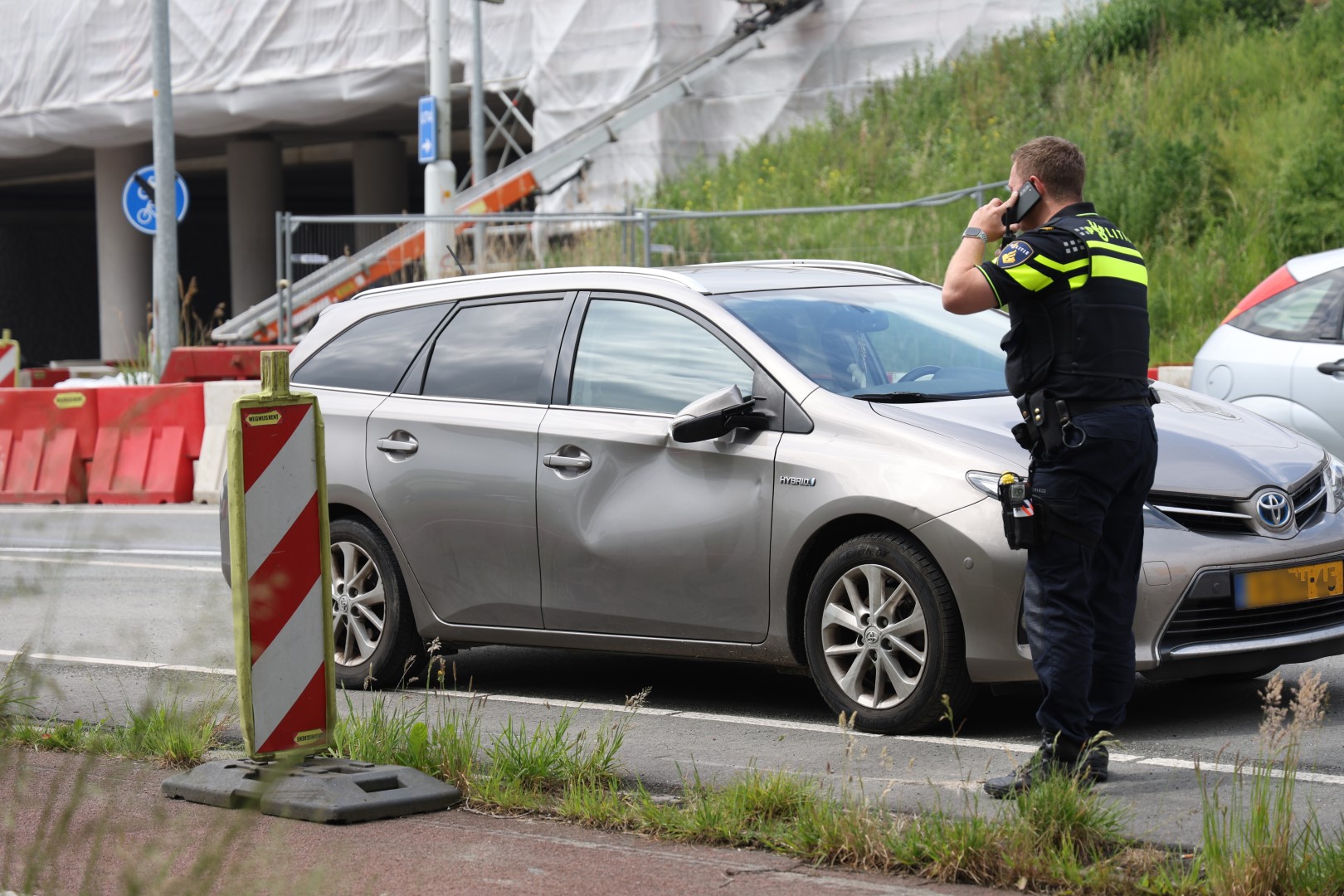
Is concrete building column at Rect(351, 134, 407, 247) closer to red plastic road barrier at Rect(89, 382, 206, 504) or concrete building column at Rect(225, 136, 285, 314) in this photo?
concrete building column at Rect(225, 136, 285, 314)

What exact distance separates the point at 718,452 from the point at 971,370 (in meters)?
1.04

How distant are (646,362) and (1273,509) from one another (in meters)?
2.30

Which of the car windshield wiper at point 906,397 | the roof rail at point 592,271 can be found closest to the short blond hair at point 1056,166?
the car windshield wiper at point 906,397

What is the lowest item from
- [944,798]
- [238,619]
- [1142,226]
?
[944,798]

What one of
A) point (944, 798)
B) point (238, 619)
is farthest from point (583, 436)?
point (944, 798)

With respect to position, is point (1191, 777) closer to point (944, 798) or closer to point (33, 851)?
point (944, 798)

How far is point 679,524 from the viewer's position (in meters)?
6.36

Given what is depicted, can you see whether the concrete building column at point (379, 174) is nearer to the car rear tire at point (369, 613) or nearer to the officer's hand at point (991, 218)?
the car rear tire at point (369, 613)

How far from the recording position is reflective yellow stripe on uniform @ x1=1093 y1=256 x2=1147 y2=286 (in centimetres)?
498

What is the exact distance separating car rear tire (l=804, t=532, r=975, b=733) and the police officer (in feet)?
2.19

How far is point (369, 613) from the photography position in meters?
7.29

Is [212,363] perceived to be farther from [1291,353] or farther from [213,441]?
[1291,353]

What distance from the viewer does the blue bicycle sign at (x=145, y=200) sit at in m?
19.9

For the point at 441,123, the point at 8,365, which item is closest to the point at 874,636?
the point at 8,365
